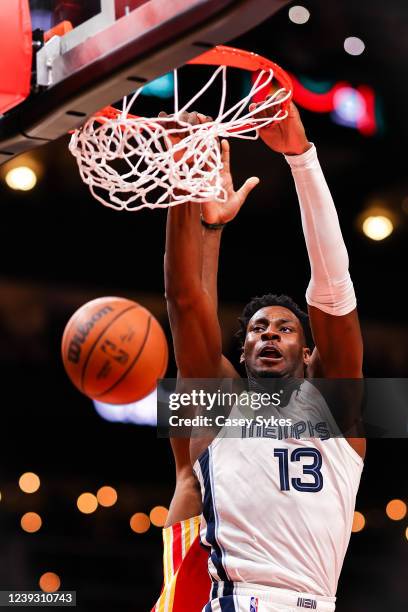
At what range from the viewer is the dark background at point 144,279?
20.4ft

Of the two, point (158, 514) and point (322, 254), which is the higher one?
point (322, 254)

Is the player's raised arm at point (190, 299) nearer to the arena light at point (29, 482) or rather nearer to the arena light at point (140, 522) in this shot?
the arena light at point (29, 482)

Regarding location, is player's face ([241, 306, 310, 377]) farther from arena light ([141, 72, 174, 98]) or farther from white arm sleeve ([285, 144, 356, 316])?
arena light ([141, 72, 174, 98])

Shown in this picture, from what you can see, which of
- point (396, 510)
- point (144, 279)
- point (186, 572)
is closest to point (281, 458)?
point (186, 572)

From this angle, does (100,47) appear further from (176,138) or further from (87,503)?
(87,503)

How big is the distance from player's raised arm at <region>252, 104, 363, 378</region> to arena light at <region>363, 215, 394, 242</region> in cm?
372

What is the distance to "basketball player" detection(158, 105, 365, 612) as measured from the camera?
256 centimetres

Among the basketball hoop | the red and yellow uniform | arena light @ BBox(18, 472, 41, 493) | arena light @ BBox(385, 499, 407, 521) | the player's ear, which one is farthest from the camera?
arena light @ BBox(385, 499, 407, 521)

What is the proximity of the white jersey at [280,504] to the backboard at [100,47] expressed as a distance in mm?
1064

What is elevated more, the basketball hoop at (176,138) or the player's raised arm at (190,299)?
the basketball hoop at (176,138)

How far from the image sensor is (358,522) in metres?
6.59

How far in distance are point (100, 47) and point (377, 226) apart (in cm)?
456

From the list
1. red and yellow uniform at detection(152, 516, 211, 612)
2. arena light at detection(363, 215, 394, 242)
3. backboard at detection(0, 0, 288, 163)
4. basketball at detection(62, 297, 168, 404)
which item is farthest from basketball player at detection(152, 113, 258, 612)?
arena light at detection(363, 215, 394, 242)

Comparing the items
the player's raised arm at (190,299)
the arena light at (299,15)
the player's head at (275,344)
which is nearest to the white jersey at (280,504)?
the player's head at (275,344)
